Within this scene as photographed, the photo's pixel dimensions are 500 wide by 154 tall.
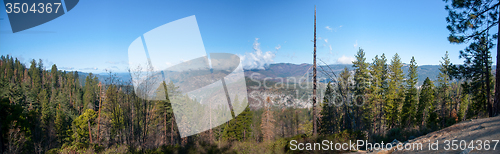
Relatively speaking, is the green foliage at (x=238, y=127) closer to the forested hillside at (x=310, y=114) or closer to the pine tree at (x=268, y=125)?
the forested hillside at (x=310, y=114)

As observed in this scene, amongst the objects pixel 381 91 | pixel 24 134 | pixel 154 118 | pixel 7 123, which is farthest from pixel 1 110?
pixel 381 91

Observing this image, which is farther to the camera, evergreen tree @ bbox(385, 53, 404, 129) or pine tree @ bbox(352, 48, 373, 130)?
evergreen tree @ bbox(385, 53, 404, 129)

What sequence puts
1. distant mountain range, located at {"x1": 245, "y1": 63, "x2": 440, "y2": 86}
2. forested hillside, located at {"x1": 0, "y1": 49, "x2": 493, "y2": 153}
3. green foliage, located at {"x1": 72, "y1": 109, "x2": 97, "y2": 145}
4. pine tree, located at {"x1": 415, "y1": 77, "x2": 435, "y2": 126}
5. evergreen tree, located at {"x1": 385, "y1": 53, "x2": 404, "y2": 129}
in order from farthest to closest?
green foliage, located at {"x1": 72, "y1": 109, "x2": 97, "y2": 145}
pine tree, located at {"x1": 415, "y1": 77, "x2": 435, "y2": 126}
evergreen tree, located at {"x1": 385, "y1": 53, "x2": 404, "y2": 129}
forested hillside, located at {"x1": 0, "y1": 49, "x2": 493, "y2": 153}
distant mountain range, located at {"x1": 245, "y1": 63, "x2": 440, "y2": 86}

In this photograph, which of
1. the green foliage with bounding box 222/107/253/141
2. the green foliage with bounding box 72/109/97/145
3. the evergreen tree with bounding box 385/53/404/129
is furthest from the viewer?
the green foliage with bounding box 72/109/97/145

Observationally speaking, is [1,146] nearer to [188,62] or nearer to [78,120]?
[78,120]

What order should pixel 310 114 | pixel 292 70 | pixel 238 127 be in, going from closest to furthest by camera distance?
pixel 292 70 → pixel 310 114 → pixel 238 127

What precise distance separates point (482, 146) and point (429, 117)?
30009mm

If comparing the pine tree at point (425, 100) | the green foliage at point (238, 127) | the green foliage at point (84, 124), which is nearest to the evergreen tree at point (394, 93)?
the pine tree at point (425, 100)

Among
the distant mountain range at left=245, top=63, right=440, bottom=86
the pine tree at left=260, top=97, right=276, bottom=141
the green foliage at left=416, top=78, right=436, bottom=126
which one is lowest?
the pine tree at left=260, top=97, right=276, bottom=141

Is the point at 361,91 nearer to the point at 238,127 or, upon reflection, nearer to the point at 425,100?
the point at 425,100

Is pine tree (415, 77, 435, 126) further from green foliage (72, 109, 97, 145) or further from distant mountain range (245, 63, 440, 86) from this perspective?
green foliage (72, 109, 97, 145)

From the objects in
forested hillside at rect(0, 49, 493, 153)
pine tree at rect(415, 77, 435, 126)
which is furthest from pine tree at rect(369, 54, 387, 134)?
pine tree at rect(415, 77, 435, 126)

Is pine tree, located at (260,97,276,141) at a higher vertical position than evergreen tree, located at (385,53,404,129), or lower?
lower

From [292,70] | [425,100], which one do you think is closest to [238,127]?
[292,70]
